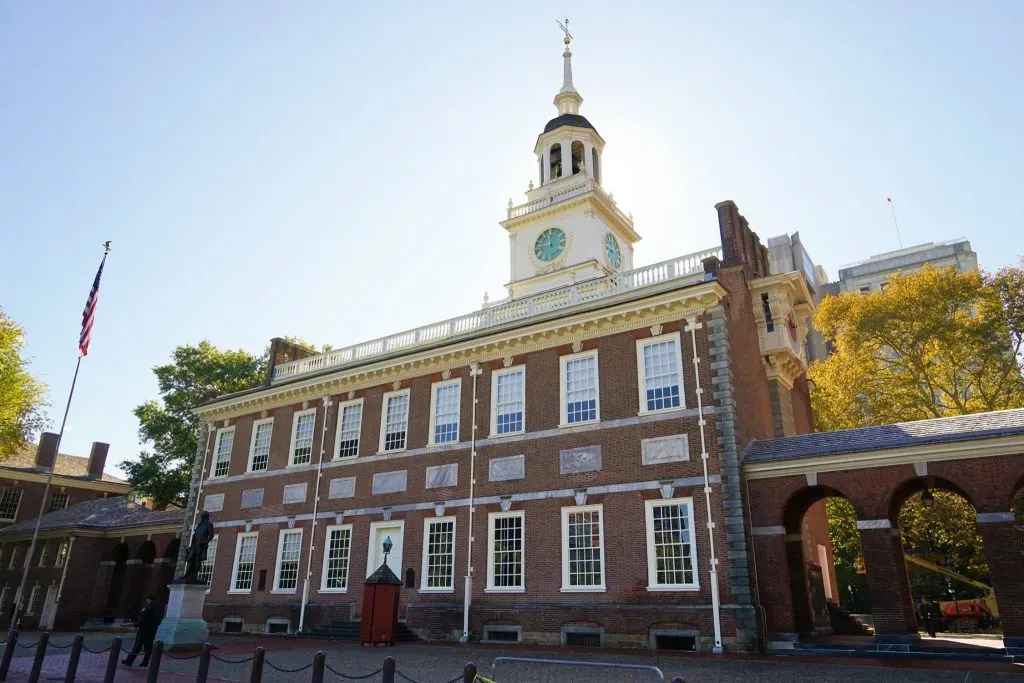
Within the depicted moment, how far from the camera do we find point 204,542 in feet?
67.9

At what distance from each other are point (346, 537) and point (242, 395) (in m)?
9.51

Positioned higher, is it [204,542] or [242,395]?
[242,395]

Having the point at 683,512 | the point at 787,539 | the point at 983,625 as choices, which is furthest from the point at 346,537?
the point at 983,625

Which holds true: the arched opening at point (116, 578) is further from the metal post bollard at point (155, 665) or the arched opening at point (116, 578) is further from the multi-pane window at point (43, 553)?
the metal post bollard at point (155, 665)

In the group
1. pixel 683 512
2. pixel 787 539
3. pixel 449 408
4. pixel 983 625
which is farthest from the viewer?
pixel 983 625

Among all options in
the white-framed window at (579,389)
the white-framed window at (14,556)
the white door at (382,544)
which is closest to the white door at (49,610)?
the white-framed window at (14,556)

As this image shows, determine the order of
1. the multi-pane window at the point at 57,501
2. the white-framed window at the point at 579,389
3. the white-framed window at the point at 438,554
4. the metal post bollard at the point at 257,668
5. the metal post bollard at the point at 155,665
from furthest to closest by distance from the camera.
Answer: the multi-pane window at the point at 57,501
the white-framed window at the point at 438,554
the white-framed window at the point at 579,389
the metal post bollard at the point at 155,665
the metal post bollard at the point at 257,668

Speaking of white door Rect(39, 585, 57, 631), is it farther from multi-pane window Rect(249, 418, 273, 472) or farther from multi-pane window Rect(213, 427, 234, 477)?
multi-pane window Rect(249, 418, 273, 472)

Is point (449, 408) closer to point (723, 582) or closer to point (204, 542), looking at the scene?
point (204, 542)

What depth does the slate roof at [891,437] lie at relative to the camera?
15.6 meters


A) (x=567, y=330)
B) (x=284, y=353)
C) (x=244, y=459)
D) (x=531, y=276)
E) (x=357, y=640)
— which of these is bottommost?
(x=357, y=640)

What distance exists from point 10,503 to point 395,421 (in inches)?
1531

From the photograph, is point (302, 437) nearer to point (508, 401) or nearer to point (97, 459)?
point (508, 401)

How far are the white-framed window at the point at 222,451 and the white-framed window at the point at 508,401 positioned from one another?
47.3 feet
